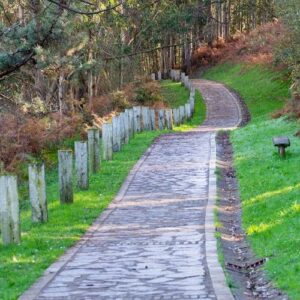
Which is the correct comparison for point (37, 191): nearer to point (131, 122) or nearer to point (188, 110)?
point (131, 122)

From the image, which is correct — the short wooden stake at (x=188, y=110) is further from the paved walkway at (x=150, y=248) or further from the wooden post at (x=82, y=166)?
the wooden post at (x=82, y=166)

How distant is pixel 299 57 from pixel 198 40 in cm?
4808

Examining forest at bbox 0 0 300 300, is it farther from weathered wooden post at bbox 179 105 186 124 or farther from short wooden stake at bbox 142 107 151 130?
weathered wooden post at bbox 179 105 186 124

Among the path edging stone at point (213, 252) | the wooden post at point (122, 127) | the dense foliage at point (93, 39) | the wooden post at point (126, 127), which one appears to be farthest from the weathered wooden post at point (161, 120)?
the path edging stone at point (213, 252)

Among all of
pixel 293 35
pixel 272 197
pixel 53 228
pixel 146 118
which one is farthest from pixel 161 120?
pixel 53 228

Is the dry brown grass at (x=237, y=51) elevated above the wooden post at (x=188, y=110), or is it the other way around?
the dry brown grass at (x=237, y=51)

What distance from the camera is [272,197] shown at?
1530 cm

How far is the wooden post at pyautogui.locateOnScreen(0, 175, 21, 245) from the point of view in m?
12.1

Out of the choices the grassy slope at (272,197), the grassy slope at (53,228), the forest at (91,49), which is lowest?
the grassy slope at (53,228)

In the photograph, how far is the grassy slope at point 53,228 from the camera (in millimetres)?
10250

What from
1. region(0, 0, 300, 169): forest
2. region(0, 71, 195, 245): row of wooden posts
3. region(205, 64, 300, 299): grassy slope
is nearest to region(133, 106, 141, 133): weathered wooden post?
region(0, 71, 195, 245): row of wooden posts

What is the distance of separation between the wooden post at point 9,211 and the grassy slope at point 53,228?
19 centimetres

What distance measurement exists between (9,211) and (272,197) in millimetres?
5700

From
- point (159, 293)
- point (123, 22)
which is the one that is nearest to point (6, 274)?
point (159, 293)
